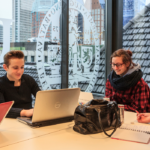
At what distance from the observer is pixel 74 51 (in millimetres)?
3680

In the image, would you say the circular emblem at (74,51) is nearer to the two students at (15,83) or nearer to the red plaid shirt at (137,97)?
the two students at (15,83)

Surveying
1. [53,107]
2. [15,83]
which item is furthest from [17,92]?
[53,107]

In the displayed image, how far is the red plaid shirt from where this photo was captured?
246cm

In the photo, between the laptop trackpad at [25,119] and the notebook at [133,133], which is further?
the laptop trackpad at [25,119]

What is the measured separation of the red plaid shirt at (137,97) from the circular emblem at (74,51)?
120cm

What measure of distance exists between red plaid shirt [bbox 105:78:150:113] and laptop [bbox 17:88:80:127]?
0.95 m

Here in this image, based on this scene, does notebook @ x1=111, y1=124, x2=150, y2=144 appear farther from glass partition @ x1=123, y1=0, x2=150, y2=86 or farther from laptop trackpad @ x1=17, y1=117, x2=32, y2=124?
glass partition @ x1=123, y1=0, x2=150, y2=86

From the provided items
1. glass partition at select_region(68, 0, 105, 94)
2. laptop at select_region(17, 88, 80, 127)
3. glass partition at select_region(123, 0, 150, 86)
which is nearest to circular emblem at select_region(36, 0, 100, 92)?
glass partition at select_region(68, 0, 105, 94)

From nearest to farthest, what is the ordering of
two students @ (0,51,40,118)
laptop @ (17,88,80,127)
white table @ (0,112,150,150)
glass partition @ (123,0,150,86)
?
1. white table @ (0,112,150,150)
2. laptop @ (17,88,80,127)
3. two students @ (0,51,40,118)
4. glass partition @ (123,0,150,86)

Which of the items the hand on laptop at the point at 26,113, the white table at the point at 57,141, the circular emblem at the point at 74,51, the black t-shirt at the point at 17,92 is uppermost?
the circular emblem at the point at 74,51

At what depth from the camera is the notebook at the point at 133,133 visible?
1.39 m

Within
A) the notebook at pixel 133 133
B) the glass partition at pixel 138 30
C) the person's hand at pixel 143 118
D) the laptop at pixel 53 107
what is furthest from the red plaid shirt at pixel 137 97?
the glass partition at pixel 138 30

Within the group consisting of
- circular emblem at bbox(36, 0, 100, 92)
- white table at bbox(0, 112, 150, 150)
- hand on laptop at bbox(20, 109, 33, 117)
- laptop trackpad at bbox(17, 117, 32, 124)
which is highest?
circular emblem at bbox(36, 0, 100, 92)

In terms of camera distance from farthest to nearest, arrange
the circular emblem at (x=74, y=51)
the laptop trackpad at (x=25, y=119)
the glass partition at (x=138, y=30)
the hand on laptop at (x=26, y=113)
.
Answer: the glass partition at (x=138, y=30) → the circular emblem at (x=74, y=51) → the hand on laptop at (x=26, y=113) → the laptop trackpad at (x=25, y=119)
